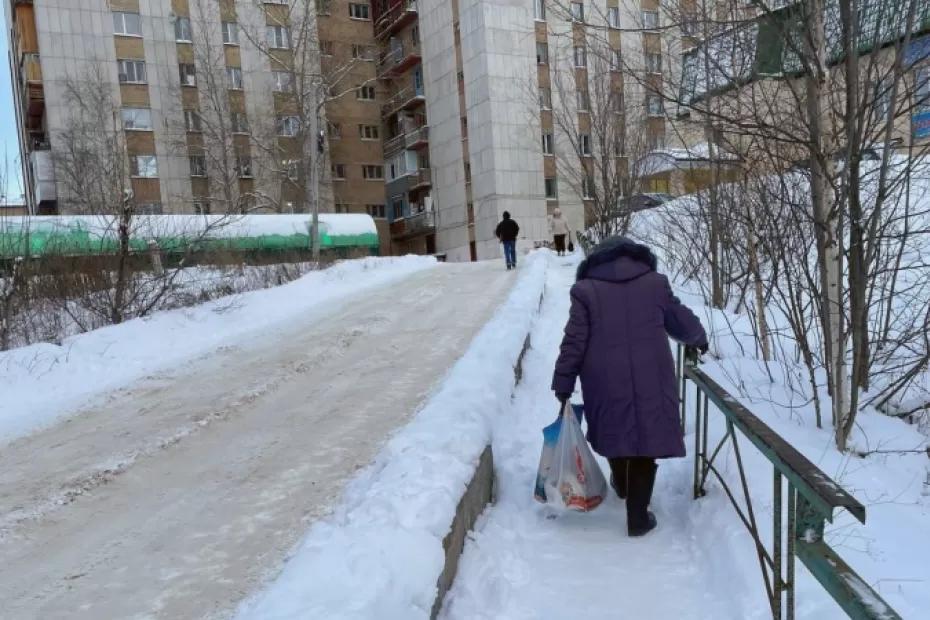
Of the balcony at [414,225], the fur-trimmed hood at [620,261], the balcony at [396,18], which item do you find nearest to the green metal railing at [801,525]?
the fur-trimmed hood at [620,261]

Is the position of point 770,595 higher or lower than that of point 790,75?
lower

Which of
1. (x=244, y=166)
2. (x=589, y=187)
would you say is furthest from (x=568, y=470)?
(x=244, y=166)

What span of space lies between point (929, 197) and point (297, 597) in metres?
7.19

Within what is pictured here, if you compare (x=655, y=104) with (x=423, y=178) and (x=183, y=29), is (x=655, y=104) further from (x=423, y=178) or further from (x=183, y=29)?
(x=183, y=29)

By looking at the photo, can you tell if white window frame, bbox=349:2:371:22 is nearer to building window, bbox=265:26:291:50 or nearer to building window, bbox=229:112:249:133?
building window, bbox=265:26:291:50

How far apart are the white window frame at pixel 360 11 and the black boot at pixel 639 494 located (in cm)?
4507

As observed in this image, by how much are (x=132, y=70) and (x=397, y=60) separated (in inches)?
636

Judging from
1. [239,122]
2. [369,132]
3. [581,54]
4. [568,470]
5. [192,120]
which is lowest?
[568,470]

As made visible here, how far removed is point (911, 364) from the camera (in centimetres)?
559

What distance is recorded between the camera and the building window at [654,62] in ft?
19.8

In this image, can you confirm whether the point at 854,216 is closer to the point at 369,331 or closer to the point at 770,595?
the point at 770,595

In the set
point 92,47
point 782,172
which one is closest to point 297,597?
point 782,172

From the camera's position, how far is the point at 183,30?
126 feet

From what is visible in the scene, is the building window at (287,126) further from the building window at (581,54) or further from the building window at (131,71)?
the building window at (581,54)
